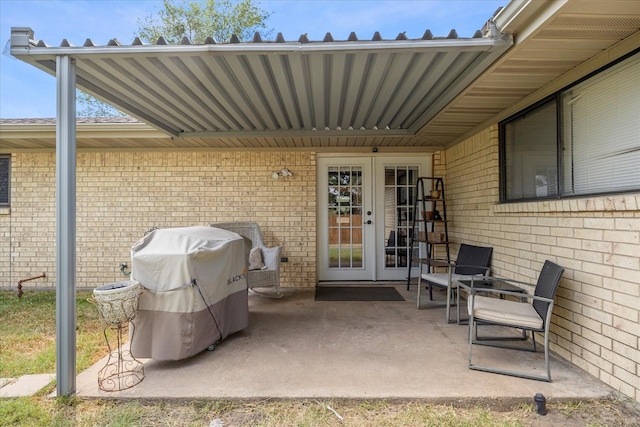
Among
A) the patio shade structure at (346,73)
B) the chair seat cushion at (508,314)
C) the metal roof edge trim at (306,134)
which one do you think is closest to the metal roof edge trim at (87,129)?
the metal roof edge trim at (306,134)

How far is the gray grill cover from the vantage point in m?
2.56

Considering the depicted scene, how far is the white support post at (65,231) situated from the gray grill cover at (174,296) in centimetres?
41

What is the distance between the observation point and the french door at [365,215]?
5.58m

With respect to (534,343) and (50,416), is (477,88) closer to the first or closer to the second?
(534,343)

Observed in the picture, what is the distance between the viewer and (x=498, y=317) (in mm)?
2529

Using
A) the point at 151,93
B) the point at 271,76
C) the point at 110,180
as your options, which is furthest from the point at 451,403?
the point at 110,180

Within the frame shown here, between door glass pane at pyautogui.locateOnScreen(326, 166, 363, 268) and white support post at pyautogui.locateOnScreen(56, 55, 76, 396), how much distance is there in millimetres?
3782

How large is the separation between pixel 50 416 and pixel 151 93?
2671mm

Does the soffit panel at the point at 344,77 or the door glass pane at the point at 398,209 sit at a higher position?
the soffit panel at the point at 344,77

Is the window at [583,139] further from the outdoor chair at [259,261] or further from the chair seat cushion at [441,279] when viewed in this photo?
the outdoor chair at [259,261]

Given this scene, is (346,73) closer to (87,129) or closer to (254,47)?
(254,47)

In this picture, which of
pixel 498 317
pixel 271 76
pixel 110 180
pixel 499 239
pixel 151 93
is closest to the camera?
pixel 498 317

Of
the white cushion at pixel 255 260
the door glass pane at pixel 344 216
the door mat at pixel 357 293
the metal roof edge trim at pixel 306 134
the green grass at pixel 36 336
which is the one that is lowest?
the green grass at pixel 36 336

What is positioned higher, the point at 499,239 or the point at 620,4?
the point at 620,4
